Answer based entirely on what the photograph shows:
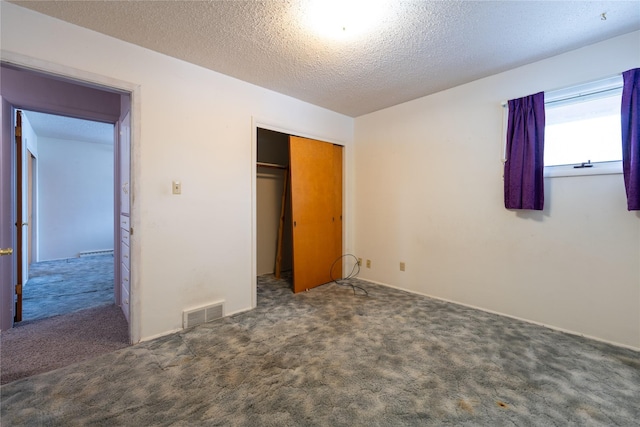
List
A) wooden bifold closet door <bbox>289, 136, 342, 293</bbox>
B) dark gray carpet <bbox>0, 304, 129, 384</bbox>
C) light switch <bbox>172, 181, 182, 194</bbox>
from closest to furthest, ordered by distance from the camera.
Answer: dark gray carpet <bbox>0, 304, 129, 384</bbox>
light switch <bbox>172, 181, 182, 194</bbox>
wooden bifold closet door <bbox>289, 136, 342, 293</bbox>

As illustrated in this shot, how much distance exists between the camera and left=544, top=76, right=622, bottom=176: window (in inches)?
83.4

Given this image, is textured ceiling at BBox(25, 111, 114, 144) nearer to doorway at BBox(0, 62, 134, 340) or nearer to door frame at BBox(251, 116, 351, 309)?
doorway at BBox(0, 62, 134, 340)

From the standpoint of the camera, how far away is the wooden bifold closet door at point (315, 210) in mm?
3398

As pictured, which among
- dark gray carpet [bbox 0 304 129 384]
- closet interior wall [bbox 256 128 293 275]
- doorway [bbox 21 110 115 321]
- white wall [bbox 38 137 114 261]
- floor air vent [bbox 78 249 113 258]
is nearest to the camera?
dark gray carpet [bbox 0 304 129 384]

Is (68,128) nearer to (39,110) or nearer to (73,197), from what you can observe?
(73,197)

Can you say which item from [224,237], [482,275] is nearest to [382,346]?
[482,275]

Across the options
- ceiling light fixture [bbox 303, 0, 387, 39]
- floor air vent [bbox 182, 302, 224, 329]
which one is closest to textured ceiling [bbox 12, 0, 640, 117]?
ceiling light fixture [bbox 303, 0, 387, 39]

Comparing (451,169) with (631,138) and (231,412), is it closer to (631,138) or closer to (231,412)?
(631,138)

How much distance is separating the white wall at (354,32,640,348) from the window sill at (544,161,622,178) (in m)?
0.05

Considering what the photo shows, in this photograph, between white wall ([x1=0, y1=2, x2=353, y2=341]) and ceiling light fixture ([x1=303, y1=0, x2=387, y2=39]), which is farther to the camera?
white wall ([x1=0, y1=2, x2=353, y2=341])

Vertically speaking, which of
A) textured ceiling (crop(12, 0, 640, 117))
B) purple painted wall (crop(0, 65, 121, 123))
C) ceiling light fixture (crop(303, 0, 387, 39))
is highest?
textured ceiling (crop(12, 0, 640, 117))

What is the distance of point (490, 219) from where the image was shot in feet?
9.00

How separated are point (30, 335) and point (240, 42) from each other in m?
3.06

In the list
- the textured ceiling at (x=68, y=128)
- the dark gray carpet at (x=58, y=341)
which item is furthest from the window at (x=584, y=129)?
the textured ceiling at (x=68, y=128)
